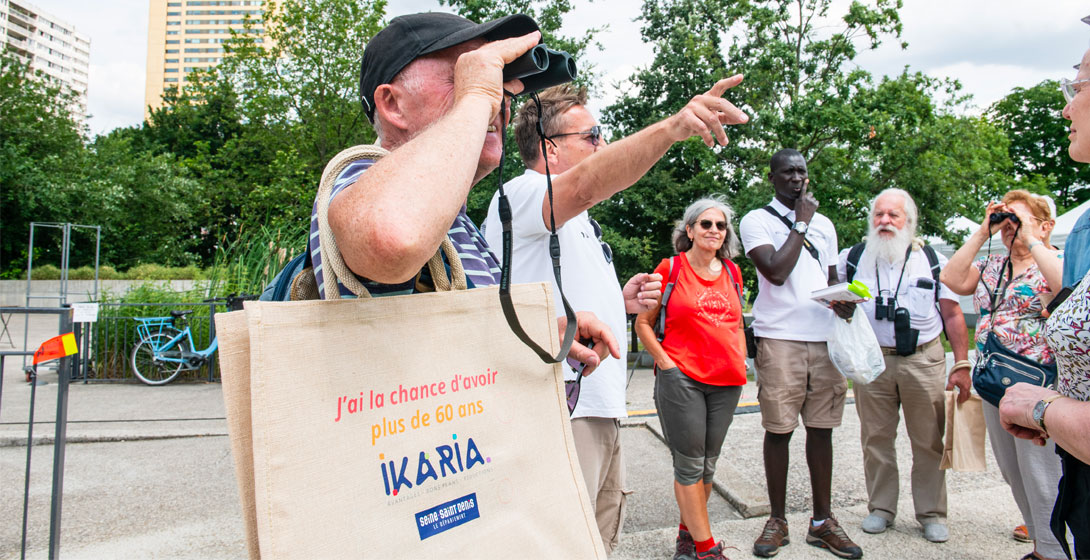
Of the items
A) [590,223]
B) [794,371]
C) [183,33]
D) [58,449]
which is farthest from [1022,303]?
[183,33]

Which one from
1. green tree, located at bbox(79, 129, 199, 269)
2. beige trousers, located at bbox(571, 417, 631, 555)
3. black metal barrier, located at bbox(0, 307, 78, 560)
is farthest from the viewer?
green tree, located at bbox(79, 129, 199, 269)

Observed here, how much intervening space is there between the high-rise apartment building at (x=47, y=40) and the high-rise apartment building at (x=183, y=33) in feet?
34.8

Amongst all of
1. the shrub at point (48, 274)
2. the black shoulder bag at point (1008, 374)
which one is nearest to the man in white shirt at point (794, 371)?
the black shoulder bag at point (1008, 374)

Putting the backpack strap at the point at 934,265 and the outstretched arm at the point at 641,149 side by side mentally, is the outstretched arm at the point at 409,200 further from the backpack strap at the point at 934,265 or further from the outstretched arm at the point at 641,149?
the backpack strap at the point at 934,265

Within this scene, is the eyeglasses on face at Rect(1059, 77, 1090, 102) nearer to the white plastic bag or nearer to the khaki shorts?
the white plastic bag

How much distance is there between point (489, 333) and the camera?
1.09 meters

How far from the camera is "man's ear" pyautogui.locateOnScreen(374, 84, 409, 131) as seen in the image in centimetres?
121

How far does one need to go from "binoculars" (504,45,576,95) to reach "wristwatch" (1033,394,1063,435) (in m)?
1.44

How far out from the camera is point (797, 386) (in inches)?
142

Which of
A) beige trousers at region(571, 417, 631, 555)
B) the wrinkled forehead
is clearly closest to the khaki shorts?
the wrinkled forehead

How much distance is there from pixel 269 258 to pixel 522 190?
7556 mm

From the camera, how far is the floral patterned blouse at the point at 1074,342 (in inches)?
58.9

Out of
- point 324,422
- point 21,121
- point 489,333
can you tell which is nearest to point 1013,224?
point 489,333

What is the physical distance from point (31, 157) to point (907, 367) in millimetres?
32650
